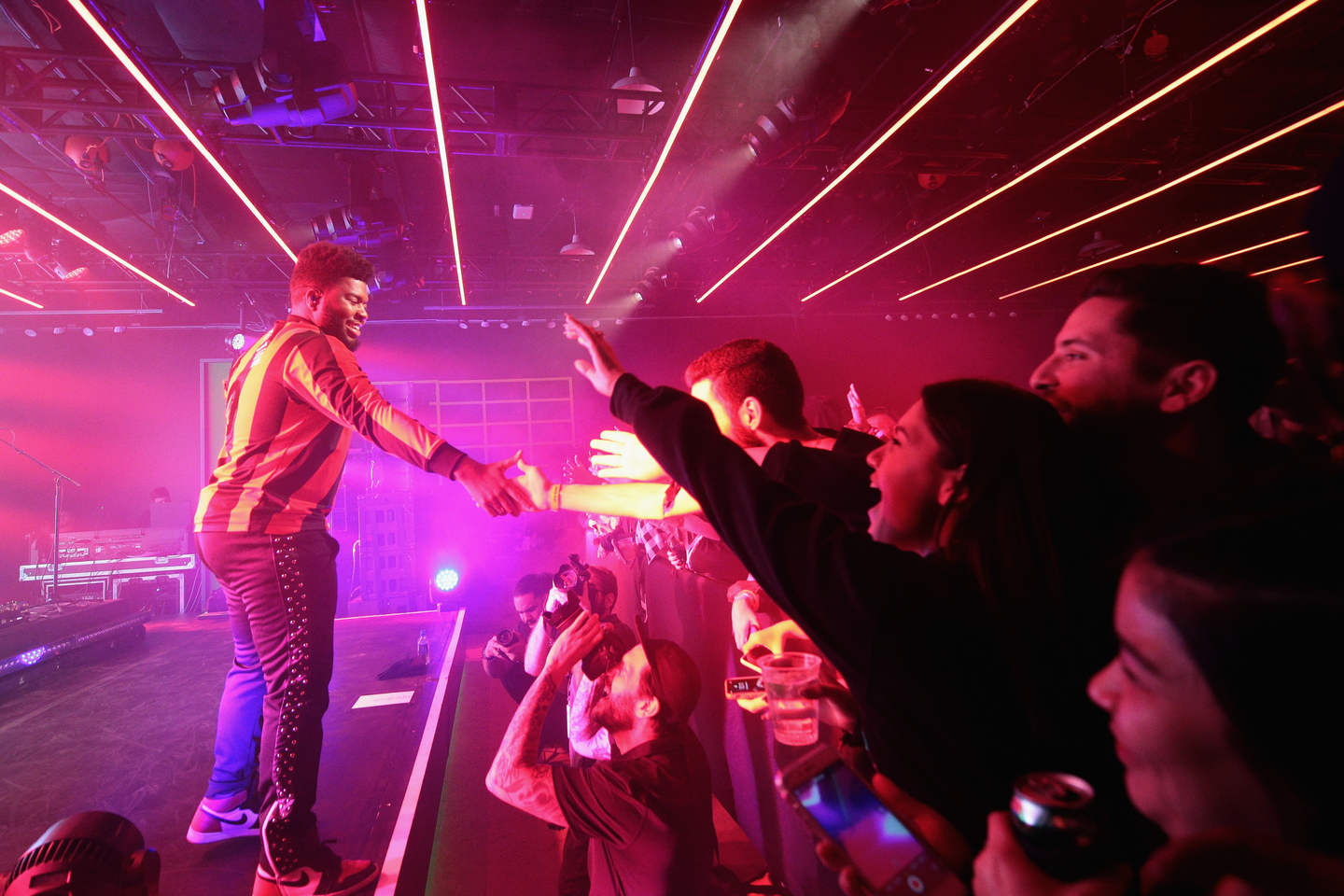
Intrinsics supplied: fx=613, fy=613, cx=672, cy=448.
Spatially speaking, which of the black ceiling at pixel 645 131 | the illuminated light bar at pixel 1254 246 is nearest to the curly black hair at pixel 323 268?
the black ceiling at pixel 645 131

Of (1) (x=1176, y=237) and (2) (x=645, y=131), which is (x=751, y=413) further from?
(1) (x=1176, y=237)

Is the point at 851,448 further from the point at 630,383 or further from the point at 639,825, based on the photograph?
the point at 639,825

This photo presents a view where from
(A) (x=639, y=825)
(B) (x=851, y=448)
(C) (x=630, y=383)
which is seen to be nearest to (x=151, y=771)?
(A) (x=639, y=825)

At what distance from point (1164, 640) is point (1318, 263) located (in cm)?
59

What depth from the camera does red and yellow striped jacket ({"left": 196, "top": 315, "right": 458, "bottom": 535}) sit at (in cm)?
190

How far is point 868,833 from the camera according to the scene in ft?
2.60

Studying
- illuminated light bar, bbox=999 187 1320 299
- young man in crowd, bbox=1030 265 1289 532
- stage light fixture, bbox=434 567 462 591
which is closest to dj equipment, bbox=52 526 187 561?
stage light fixture, bbox=434 567 462 591

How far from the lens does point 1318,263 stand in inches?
30.8

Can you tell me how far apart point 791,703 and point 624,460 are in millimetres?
933

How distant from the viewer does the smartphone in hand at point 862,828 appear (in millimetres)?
739

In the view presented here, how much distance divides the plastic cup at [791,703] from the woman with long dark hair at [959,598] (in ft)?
0.77

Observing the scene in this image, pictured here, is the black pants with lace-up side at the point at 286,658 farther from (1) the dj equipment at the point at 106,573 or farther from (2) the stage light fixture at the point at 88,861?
(1) the dj equipment at the point at 106,573

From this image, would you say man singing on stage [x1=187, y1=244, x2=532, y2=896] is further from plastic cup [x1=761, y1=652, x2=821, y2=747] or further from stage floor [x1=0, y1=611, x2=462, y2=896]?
plastic cup [x1=761, y1=652, x2=821, y2=747]

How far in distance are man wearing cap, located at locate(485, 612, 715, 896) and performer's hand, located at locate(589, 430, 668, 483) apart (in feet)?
1.65
